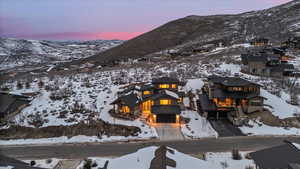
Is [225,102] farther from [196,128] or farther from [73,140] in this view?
[73,140]

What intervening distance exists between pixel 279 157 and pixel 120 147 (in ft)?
55.7

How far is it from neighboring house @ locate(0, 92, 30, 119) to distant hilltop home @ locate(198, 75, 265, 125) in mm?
32954

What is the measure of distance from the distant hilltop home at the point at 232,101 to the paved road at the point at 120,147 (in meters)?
8.23

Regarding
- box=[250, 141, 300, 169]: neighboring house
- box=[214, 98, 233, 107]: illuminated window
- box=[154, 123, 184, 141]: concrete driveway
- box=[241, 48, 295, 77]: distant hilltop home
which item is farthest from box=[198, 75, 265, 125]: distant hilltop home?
box=[241, 48, 295, 77]: distant hilltop home

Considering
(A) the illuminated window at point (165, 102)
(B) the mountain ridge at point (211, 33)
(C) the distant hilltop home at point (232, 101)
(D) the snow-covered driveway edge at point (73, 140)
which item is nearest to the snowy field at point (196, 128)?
(C) the distant hilltop home at point (232, 101)

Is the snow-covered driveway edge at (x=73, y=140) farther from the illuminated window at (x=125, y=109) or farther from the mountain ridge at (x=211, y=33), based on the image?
the mountain ridge at (x=211, y=33)

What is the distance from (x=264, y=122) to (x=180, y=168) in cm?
2374

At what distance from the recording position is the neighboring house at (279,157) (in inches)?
593

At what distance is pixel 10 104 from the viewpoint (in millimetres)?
35812

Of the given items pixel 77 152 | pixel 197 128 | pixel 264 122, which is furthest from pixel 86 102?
pixel 264 122

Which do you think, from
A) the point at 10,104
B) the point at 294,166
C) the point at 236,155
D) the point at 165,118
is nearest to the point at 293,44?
the point at 165,118

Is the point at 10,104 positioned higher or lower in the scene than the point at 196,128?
higher

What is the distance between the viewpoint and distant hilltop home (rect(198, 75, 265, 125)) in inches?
1390

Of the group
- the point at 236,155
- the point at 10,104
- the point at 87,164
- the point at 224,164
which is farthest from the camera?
the point at 10,104
